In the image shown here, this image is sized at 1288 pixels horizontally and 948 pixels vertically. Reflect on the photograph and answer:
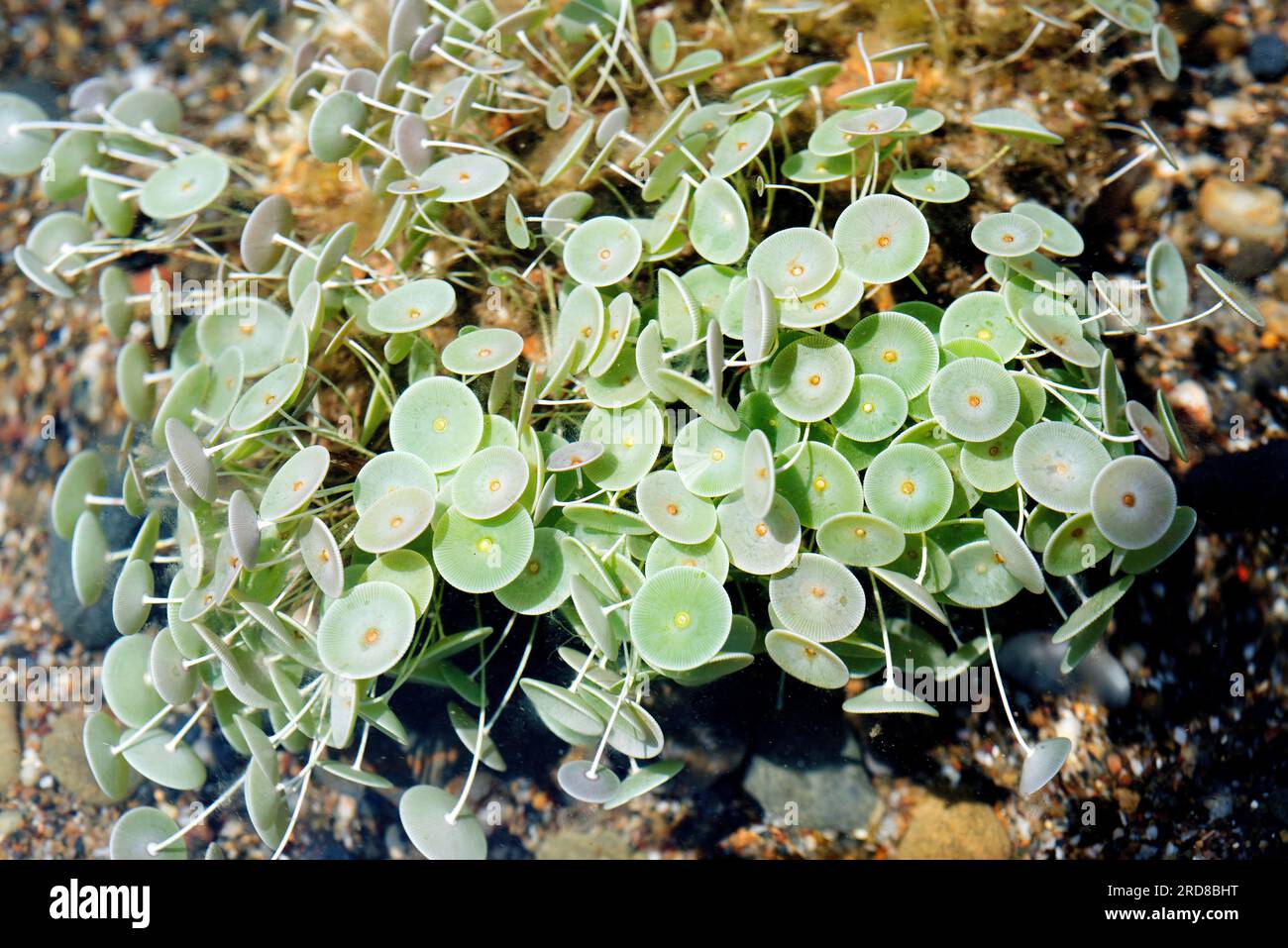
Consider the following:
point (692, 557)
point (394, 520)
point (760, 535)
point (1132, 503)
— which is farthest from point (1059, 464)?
point (394, 520)

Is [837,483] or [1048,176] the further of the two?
[1048,176]

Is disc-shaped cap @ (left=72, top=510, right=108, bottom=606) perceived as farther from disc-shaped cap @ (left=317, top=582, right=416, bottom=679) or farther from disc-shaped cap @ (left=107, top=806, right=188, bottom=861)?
disc-shaped cap @ (left=317, top=582, right=416, bottom=679)

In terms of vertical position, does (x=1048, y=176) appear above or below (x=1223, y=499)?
above

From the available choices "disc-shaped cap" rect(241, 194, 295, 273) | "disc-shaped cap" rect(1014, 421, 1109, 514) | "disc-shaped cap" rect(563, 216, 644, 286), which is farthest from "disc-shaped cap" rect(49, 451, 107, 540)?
"disc-shaped cap" rect(1014, 421, 1109, 514)

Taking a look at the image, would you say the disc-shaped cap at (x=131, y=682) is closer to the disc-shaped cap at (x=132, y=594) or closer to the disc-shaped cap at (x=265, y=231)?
the disc-shaped cap at (x=132, y=594)

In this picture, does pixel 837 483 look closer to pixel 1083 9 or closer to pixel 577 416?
pixel 577 416

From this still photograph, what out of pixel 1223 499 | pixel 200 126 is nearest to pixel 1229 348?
pixel 1223 499
